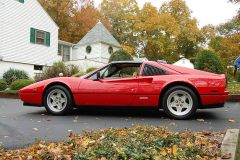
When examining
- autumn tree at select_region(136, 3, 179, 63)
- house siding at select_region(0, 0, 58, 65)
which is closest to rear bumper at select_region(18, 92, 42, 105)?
house siding at select_region(0, 0, 58, 65)

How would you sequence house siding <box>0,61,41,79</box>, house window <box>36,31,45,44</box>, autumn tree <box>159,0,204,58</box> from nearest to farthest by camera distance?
house siding <box>0,61,41,79</box> → house window <box>36,31,45,44</box> → autumn tree <box>159,0,204,58</box>

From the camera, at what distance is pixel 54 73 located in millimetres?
14352

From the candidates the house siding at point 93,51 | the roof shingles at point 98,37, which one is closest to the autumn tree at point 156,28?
the roof shingles at point 98,37

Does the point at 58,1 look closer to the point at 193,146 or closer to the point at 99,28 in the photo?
the point at 99,28

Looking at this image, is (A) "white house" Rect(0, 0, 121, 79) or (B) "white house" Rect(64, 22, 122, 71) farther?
(B) "white house" Rect(64, 22, 122, 71)

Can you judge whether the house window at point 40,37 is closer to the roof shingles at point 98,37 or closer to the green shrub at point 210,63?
the roof shingles at point 98,37

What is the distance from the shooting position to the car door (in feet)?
15.6

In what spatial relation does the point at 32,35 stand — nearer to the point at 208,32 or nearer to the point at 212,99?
the point at 212,99

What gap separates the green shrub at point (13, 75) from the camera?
48.2 ft

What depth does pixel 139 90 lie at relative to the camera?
4.72m

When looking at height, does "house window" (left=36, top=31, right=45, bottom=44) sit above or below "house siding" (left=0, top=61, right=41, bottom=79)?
above

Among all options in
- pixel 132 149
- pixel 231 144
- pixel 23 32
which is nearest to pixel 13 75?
pixel 23 32

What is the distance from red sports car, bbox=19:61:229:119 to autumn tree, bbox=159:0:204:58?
32356 mm

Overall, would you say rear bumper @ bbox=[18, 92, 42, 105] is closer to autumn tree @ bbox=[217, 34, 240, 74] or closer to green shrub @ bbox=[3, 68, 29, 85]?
green shrub @ bbox=[3, 68, 29, 85]
